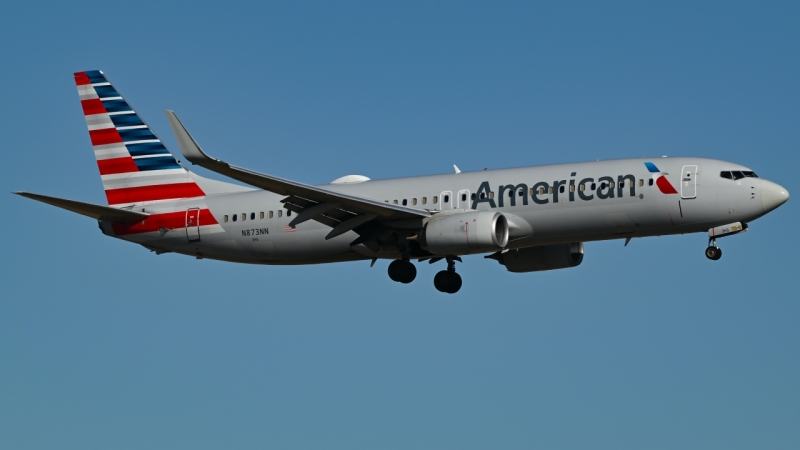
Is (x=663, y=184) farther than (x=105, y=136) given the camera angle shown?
No

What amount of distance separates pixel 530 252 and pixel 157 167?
49.8 feet

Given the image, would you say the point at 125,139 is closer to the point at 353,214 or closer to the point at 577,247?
the point at 353,214

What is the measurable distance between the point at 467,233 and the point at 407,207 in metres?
3.38

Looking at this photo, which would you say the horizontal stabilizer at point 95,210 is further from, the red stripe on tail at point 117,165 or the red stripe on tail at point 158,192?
the red stripe on tail at point 117,165

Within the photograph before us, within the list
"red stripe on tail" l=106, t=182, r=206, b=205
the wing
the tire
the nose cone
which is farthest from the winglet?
the nose cone

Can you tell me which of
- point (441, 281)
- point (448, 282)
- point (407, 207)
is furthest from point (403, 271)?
point (407, 207)

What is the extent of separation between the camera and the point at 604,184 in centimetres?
3697

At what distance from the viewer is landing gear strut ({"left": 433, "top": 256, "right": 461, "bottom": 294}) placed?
41688mm

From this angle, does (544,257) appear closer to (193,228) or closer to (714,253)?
(714,253)

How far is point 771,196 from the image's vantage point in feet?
118

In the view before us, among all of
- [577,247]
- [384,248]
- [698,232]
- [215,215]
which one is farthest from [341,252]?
[698,232]

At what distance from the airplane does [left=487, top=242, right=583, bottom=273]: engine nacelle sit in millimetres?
46

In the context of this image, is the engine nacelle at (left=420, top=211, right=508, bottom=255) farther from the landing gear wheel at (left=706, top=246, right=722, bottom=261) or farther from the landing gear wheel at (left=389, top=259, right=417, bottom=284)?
the landing gear wheel at (left=706, top=246, right=722, bottom=261)

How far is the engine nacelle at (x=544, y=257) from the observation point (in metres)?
42.0
